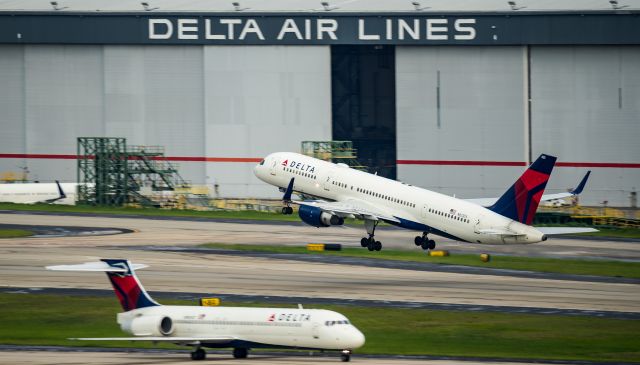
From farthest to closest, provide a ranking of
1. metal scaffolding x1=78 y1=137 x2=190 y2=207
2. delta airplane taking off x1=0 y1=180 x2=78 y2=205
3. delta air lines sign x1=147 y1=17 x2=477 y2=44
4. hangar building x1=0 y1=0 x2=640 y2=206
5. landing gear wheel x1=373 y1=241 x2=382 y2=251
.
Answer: delta airplane taking off x1=0 y1=180 x2=78 y2=205, metal scaffolding x1=78 y1=137 x2=190 y2=207, delta air lines sign x1=147 y1=17 x2=477 y2=44, hangar building x1=0 y1=0 x2=640 y2=206, landing gear wheel x1=373 y1=241 x2=382 y2=251

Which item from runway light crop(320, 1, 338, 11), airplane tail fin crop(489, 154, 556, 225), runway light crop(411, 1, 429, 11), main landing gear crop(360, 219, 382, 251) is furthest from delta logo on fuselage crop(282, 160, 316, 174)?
runway light crop(320, 1, 338, 11)

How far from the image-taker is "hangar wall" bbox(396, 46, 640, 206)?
130000 mm

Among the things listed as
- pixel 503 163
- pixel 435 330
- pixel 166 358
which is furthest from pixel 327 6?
pixel 166 358

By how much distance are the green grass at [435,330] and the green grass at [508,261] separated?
61.6 ft

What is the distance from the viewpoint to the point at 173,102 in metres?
141

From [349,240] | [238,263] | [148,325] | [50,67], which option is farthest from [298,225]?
[148,325]

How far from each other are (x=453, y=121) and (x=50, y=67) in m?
43.7

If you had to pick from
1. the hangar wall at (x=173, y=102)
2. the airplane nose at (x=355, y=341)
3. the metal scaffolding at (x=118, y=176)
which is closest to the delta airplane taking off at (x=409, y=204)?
the metal scaffolding at (x=118, y=176)

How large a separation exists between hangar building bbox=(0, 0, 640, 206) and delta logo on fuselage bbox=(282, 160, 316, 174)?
31.2 metres

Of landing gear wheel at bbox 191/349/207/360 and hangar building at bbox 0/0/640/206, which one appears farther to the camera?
hangar building at bbox 0/0/640/206

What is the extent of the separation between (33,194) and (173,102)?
702 inches

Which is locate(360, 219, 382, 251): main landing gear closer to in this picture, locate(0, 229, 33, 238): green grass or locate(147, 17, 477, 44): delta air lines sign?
locate(0, 229, 33, 238): green grass

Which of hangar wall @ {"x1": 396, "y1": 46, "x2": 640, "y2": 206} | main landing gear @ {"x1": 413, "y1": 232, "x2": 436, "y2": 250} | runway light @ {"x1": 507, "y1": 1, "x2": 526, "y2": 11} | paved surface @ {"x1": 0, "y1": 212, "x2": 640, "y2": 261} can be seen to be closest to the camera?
main landing gear @ {"x1": 413, "y1": 232, "x2": 436, "y2": 250}

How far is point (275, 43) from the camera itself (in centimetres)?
13825
